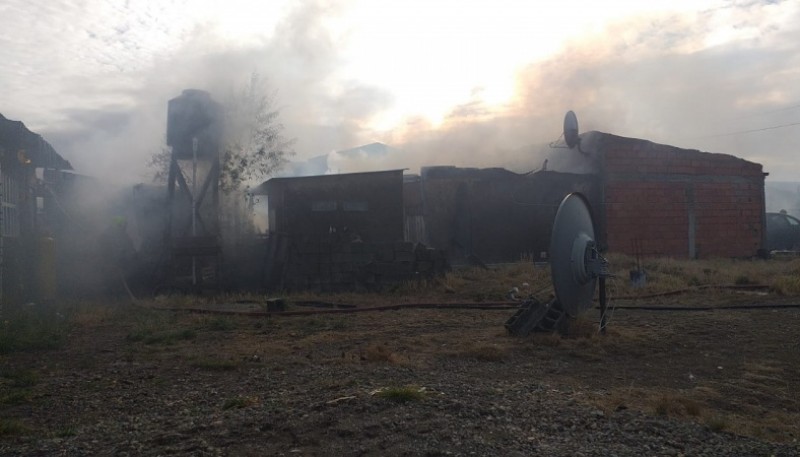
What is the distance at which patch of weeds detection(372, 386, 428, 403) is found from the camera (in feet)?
16.4

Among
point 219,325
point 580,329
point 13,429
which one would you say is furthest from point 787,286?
point 13,429

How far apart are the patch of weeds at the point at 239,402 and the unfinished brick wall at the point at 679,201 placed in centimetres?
2012

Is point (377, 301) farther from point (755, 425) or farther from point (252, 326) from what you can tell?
point (755, 425)

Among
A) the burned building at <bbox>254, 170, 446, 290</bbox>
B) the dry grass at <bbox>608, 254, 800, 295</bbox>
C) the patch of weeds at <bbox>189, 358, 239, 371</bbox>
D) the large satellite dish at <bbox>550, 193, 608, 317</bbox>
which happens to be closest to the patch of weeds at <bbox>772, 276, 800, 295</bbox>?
the dry grass at <bbox>608, 254, 800, 295</bbox>

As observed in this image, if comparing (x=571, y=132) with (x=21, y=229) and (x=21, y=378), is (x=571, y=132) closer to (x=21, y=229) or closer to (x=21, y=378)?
(x=21, y=229)

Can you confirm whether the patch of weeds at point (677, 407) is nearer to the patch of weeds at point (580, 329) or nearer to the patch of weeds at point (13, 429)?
the patch of weeds at point (580, 329)

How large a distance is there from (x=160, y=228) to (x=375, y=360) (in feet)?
41.7

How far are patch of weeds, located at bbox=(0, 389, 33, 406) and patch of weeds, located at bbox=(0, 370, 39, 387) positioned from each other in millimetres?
448

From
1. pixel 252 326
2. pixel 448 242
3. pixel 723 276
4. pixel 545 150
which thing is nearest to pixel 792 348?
pixel 252 326

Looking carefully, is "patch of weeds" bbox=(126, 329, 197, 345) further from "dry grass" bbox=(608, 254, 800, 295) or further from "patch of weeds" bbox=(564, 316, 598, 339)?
"dry grass" bbox=(608, 254, 800, 295)

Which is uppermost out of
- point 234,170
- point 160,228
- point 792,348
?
point 234,170

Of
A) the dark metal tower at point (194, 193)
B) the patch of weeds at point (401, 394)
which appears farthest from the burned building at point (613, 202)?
the patch of weeds at point (401, 394)

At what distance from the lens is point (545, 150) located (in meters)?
30.2

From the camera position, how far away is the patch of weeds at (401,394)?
16.4ft
